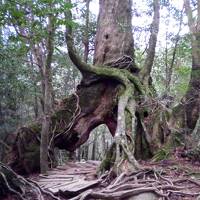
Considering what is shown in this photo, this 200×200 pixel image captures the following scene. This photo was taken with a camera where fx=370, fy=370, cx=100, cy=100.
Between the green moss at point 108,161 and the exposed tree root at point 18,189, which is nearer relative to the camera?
the exposed tree root at point 18,189

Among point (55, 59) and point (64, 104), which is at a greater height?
point (55, 59)

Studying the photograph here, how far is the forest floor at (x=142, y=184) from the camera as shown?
518 centimetres

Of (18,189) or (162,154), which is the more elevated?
(162,154)

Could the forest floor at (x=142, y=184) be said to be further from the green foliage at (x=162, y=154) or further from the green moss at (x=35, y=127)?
the green moss at (x=35, y=127)

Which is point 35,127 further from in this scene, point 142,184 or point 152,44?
point 142,184

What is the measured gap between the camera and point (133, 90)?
8.28 m

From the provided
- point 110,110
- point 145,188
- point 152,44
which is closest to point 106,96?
point 110,110

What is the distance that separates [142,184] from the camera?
542 cm

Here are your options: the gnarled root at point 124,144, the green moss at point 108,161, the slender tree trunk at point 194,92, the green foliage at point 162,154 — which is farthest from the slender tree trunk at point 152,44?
the green moss at point 108,161

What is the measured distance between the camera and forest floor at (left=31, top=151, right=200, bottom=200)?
518 centimetres

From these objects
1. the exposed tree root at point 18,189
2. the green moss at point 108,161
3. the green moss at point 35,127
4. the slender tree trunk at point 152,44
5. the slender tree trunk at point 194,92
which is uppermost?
the slender tree trunk at point 152,44

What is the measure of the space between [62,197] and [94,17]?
819 centimetres

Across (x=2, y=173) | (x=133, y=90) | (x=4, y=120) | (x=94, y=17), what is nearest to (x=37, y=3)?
(x=2, y=173)

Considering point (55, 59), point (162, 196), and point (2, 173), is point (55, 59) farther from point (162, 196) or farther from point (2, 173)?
point (162, 196)
